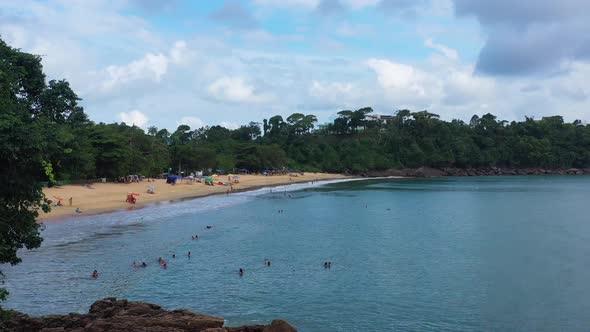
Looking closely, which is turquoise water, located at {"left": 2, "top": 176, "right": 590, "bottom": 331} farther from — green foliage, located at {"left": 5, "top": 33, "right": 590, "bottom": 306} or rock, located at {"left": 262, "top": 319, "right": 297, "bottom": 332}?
green foliage, located at {"left": 5, "top": 33, "right": 590, "bottom": 306}

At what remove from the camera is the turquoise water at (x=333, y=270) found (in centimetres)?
2114

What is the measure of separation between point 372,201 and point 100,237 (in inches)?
1688

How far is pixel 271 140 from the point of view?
15162 cm

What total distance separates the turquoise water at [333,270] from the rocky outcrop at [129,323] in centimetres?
403

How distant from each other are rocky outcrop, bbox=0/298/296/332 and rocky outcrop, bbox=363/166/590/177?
132440mm

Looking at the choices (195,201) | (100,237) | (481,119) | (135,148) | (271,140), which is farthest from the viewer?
(481,119)

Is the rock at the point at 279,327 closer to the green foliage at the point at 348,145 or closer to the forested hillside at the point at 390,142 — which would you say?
the green foliage at the point at 348,145

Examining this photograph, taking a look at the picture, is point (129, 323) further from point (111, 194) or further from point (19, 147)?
point (111, 194)

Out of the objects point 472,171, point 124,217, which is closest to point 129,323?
point 124,217

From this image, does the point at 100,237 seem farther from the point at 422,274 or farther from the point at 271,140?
the point at 271,140

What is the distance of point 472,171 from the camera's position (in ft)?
507

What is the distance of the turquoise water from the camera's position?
69.4ft

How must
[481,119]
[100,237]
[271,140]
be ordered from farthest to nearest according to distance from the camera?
[481,119] < [271,140] < [100,237]

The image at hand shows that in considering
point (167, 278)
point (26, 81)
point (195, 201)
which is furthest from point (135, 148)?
point (26, 81)
